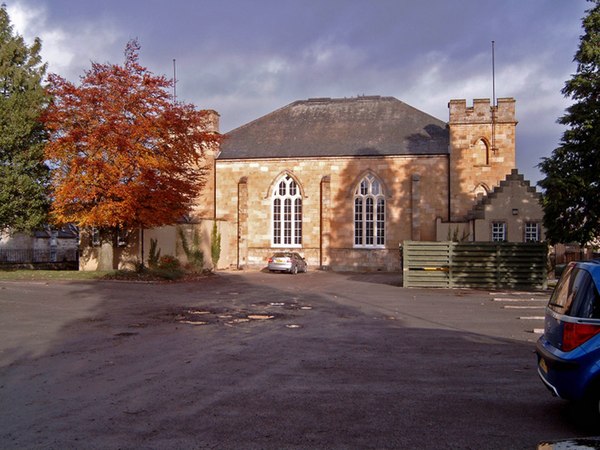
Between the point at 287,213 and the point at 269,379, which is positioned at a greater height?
the point at 287,213

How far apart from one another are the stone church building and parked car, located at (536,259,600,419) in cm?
2891

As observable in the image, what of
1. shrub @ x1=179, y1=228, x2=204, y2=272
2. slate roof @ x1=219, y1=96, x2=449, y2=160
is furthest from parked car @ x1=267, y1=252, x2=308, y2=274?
slate roof @ x1=219, y1=96, x2=449, y2=160

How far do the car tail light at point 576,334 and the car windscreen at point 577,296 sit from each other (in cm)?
11

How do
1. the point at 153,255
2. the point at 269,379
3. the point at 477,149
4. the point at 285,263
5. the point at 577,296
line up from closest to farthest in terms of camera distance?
the point at 577,296, the point at 269,379, the point at 153,255, the point at 285,263, the point at 477,149

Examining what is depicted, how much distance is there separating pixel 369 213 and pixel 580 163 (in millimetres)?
19214

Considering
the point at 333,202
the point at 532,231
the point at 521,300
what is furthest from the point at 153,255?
the point at 532,231

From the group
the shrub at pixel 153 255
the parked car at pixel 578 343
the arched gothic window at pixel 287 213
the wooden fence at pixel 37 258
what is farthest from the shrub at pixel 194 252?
the parked car at pixel 578 343

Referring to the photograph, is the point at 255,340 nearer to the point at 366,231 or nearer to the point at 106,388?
the point at 106,388

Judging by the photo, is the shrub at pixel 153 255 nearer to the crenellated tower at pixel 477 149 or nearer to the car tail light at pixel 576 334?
the crenellated tower at pixel 477 149

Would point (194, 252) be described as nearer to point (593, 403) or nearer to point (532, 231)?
point (532, 231)

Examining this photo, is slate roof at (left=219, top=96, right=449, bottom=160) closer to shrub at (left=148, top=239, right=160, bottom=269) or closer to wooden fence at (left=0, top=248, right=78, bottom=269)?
shrub at (left=148, top=239, right=160, bottom=269)

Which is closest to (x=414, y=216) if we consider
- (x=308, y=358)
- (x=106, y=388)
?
(x=308, y=358)

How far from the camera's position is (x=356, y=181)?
38.7m

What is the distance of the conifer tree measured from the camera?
19656 millimetres
